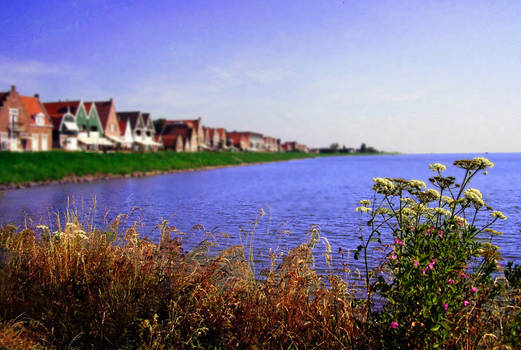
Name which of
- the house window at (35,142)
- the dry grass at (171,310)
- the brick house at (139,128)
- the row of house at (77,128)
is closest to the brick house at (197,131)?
the row of house at (77,128)

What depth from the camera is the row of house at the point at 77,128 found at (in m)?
58.0

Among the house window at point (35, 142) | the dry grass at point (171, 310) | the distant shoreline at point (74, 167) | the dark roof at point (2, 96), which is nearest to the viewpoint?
the dry grass at point (171, 310)

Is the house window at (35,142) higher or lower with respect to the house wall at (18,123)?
lower

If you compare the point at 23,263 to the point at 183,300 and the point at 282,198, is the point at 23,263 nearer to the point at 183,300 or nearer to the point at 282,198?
the point at 183,300

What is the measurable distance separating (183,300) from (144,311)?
558 mm

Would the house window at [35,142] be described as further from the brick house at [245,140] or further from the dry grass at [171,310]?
the brick house at [245,140]

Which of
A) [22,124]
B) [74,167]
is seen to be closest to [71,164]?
[74,167]

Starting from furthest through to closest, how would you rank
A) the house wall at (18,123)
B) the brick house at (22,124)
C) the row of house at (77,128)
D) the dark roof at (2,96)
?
the row of house at (77,128) → the dark roof at (2,96) → the brick house at (22,124) → the house wall at (18,123)

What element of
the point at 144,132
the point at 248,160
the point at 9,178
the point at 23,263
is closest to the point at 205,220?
the point at 23,263

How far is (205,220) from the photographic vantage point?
18.0 metres

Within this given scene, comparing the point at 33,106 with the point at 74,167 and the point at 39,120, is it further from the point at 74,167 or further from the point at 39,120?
the point at 74,167

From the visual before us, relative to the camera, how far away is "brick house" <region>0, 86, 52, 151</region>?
2232 inches

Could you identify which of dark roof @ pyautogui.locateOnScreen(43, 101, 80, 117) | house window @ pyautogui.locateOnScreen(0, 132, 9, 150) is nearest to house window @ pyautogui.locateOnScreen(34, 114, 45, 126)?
house window @ pyautogui.locateOnScreen(0, 132, 9, 150)

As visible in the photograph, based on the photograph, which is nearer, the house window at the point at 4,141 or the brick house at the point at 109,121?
the house window at the point at 4,141
